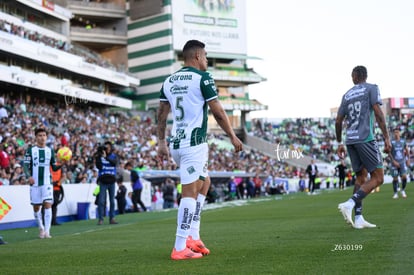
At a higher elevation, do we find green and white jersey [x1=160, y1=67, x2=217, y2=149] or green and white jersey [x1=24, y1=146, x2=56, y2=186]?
green and white jersey [x1=160, y1=67, x2=217, y2=149]

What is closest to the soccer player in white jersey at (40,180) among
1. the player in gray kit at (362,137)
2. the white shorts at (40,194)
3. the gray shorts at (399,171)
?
the white shorts at (40,194)

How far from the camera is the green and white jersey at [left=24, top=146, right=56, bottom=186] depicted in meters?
12.4


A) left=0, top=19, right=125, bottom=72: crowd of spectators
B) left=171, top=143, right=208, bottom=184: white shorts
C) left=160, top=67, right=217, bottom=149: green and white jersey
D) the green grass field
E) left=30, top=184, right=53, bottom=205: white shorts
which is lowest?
the green grass field

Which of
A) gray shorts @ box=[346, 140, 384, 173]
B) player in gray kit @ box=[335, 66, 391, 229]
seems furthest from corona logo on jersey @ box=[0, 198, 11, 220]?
gray shorts @ box=[346, 140, 384, 173]

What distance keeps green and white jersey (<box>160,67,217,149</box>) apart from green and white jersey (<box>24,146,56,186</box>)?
5899mm

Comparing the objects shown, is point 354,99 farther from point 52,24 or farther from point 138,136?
point 52,24

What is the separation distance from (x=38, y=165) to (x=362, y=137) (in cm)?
616

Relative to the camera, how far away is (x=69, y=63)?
52.4m

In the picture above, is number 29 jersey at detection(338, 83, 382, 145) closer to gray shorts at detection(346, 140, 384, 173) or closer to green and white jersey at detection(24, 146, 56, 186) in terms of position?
gray shorts at detection(346, 140, 384, 173)

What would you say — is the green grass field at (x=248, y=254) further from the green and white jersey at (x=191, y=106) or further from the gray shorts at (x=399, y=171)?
the gray shorts at (x=399, y=171)

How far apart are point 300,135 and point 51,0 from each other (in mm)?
30508

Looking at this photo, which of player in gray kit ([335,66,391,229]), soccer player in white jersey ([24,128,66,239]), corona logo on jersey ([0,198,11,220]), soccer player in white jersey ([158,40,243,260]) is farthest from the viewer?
corona logo on jersey ([0,198,11,220])

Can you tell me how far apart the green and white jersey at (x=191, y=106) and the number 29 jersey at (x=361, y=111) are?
3540mm

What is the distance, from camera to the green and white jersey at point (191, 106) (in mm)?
7113
